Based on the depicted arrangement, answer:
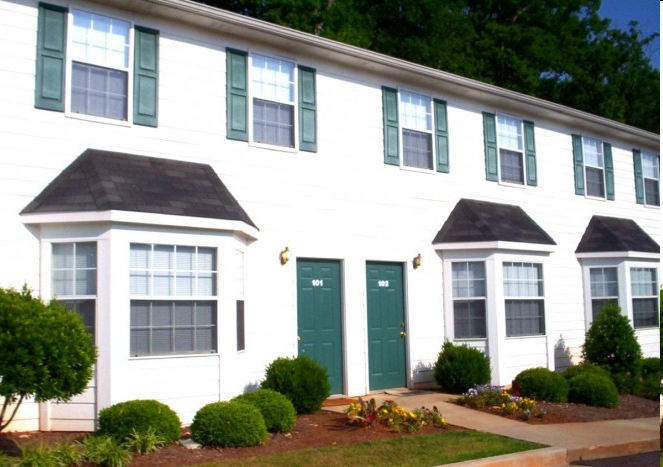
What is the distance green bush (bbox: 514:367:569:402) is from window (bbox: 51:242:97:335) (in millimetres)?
7555

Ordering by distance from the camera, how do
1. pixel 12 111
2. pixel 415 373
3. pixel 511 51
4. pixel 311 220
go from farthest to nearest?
1. pixel 511 51
2. pixel 415 373
3. pixel 311 220
4. pixel 12 111

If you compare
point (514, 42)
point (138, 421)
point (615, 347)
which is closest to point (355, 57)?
point (138, 421)

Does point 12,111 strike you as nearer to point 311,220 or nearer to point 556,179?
point 311,220

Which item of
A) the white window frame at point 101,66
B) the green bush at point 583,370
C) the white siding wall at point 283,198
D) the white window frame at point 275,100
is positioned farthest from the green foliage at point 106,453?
the green bush at point 583,370

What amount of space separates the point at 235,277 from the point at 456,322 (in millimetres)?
5528

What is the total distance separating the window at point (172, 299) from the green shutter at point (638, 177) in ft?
44.9

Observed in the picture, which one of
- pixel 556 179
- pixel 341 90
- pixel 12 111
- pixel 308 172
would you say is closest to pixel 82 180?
pixel 12 111

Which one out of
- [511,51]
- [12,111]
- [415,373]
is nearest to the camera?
[12,111]

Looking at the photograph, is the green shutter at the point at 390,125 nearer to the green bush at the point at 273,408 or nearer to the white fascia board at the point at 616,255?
the green bush at the point at 273,408

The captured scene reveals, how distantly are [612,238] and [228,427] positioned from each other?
12.0 meters

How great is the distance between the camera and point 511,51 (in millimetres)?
30172

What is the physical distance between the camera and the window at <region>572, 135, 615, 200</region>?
744 inches

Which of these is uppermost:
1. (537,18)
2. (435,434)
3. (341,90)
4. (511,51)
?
(537,18)

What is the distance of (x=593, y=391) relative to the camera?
1388 cm
